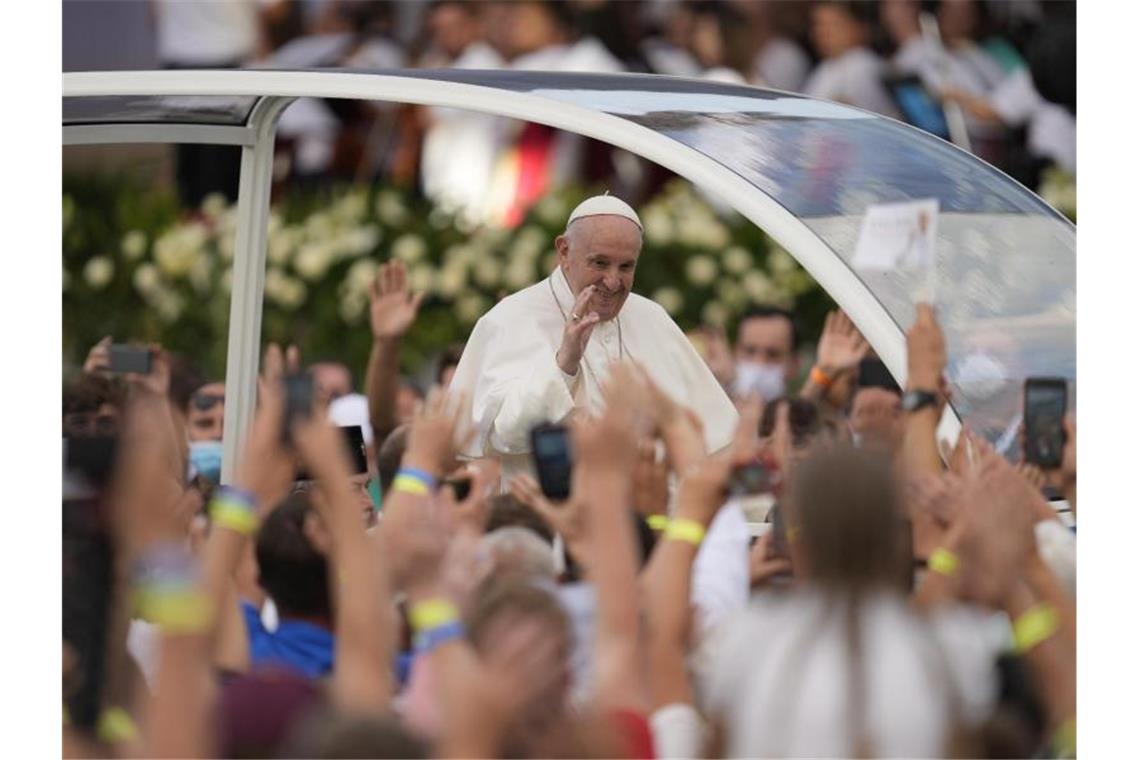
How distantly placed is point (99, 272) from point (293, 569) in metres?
6.43

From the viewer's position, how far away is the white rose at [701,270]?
9766mm

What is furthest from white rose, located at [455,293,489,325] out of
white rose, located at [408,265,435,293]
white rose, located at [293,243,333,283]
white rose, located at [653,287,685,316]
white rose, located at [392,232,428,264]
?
white rose, located at [653,287,685,316]

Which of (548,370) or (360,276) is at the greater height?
(360,276)

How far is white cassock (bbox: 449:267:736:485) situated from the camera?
19.4 ft

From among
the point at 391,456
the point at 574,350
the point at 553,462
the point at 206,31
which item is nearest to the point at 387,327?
the point at 391,456

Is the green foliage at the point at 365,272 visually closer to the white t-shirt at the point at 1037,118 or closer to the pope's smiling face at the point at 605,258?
the white t-shirt at the point at 1037,118

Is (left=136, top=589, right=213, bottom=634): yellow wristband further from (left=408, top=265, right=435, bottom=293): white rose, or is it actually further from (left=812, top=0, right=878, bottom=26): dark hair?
(left=812, top=0, right=878, bottom=26): dark hair

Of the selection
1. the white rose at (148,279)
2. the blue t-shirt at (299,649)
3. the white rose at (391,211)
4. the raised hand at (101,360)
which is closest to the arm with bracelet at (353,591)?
the blue t-shirt at (299,649)

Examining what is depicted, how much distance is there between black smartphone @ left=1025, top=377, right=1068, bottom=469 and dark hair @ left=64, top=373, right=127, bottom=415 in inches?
84.1

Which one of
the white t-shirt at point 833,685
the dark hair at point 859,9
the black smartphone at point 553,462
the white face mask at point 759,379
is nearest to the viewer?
the white t-shirt at point 833,685

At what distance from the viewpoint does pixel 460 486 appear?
16.8 ft

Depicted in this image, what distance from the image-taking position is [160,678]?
3.01 m

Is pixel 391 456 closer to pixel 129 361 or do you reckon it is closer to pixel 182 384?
pixel 129 361

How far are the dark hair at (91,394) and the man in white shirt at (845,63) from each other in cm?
556
